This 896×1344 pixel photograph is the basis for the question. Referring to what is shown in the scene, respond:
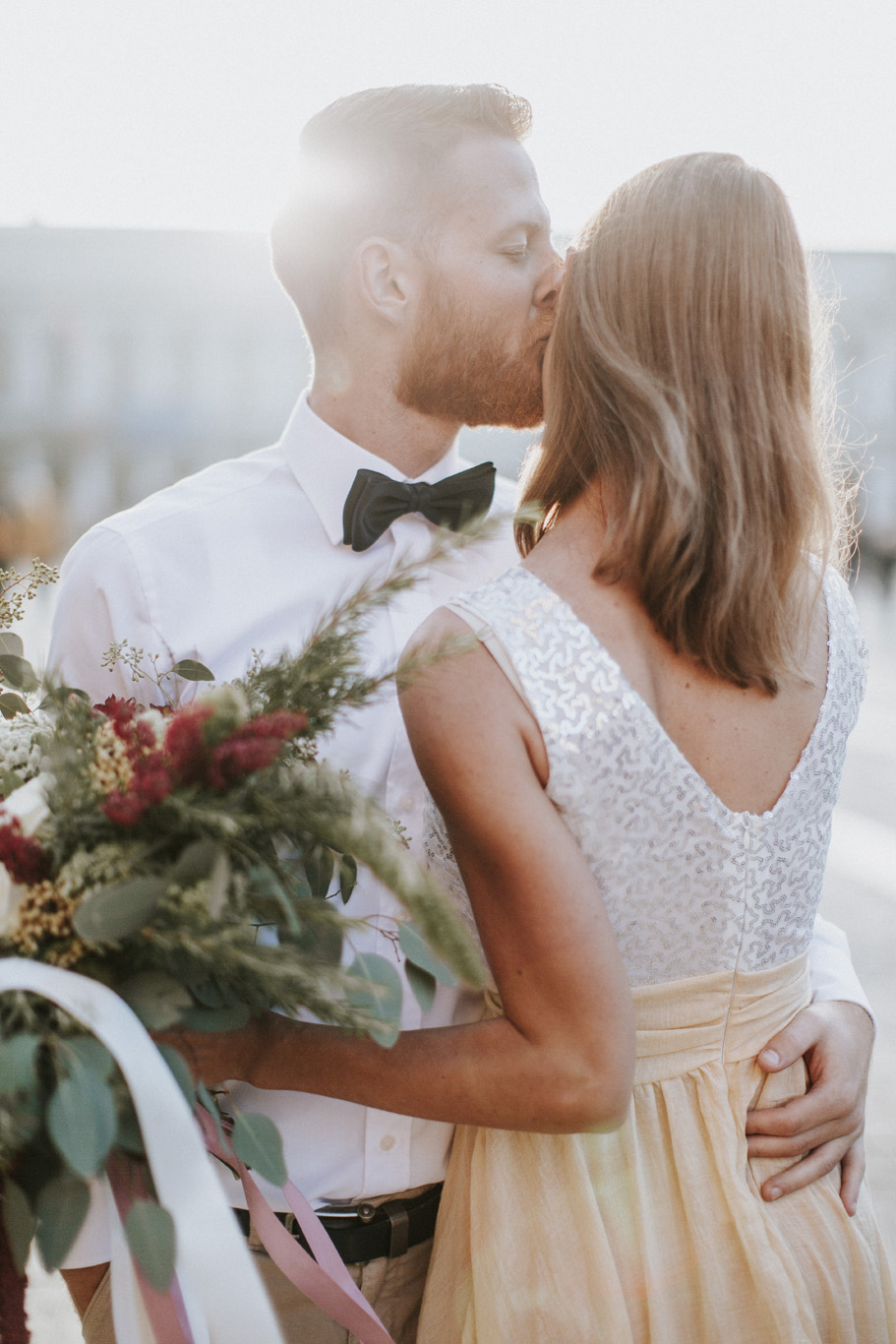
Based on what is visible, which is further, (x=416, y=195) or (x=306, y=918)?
(x=416, y=195)

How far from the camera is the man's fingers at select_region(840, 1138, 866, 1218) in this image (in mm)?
1366

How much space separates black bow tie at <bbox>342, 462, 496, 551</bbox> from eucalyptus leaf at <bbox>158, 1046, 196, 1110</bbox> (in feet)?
3.18

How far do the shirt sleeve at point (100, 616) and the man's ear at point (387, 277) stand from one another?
25.4 inches

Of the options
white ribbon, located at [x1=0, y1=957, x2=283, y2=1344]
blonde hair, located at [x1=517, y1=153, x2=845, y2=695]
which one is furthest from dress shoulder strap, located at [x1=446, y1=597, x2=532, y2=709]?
white ribbon, located at [x1=0, y1=957, x2=283, y2=1344]

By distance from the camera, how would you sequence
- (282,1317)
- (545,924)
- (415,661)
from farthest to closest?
(282,1317), (545,924), (415,661)

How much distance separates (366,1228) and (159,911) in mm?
907

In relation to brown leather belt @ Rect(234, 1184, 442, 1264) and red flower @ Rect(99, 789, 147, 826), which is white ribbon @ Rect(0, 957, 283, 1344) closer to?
red flower @ Rect(99, 789, 147, 826)

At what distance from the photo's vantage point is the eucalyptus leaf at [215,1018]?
0.94 m

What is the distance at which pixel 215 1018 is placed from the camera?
951mm

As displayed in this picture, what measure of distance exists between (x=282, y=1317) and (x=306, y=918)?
91 cm

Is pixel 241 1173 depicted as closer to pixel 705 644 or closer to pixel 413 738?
pixel 413 738

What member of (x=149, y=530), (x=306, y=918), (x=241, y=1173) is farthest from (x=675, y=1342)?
(x=149, y=530)

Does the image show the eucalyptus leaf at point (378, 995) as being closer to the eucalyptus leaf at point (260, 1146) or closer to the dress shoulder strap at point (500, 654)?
the eucalyptus leaf at point (260, 1146)

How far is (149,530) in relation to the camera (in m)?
1.66
